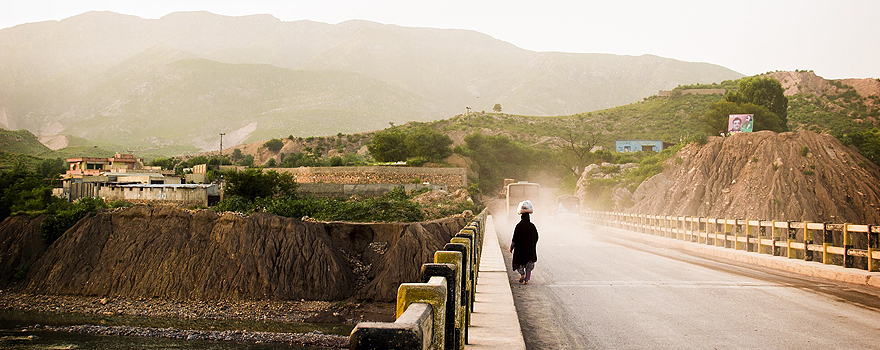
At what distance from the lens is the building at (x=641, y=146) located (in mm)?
92188

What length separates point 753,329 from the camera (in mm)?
8344

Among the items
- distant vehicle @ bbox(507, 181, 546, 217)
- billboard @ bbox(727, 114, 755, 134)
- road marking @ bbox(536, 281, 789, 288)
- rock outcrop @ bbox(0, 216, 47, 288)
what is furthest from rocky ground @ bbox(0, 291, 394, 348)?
billboard @ bbox(727, 114, 755, 134)

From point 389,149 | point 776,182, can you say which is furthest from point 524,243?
point 389,149

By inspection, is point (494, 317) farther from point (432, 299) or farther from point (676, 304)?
point (432, 299)

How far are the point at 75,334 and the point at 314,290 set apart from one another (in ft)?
36.0

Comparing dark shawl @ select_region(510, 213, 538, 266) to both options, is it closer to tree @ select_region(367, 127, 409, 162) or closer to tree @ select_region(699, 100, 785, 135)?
tree @ select_region(367, 127, 409, 162)

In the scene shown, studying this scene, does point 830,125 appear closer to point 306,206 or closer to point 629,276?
point 306,206

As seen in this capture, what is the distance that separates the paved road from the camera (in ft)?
25.5

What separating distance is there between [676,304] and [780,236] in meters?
24.4

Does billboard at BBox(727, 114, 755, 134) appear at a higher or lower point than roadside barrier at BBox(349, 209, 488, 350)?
higher

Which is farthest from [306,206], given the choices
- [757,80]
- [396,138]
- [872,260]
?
[757,80]

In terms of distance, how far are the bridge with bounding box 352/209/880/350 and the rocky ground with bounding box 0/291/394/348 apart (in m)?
10.8

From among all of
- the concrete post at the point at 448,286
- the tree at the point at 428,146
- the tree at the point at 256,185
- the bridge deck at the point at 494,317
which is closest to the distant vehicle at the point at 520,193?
the tree at the point at 256,185

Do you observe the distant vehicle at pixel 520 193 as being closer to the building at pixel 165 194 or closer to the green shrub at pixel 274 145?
the building at pixel 165 194
